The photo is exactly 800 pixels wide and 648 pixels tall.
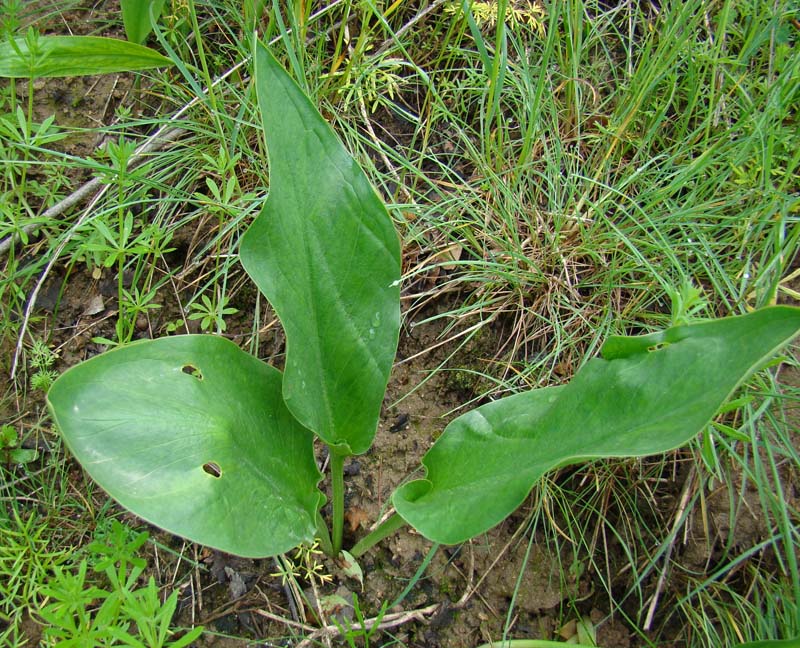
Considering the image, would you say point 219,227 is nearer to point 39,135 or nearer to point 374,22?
point 39,135

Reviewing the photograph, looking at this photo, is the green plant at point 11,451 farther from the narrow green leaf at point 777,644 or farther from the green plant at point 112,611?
the narrow green leaf at point 777,644

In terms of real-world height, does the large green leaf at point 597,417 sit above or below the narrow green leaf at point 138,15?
below

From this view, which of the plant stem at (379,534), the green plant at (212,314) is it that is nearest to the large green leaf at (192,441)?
the plant stem at (379,534)

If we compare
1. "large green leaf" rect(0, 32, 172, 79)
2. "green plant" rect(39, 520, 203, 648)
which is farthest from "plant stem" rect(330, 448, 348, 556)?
"large green leaf" rect(0, 32, 172, 79)

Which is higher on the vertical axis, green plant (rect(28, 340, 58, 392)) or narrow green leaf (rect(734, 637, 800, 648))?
narrow green leaf (rect(734, 637, 800, 648))

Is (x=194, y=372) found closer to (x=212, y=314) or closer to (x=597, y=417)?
(x=212, y=314)

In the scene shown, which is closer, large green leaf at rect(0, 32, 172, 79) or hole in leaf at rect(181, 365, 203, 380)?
hole in leaf at rect(181, 365, 203, 380)

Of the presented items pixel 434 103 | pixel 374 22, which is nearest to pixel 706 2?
pixel 434 103

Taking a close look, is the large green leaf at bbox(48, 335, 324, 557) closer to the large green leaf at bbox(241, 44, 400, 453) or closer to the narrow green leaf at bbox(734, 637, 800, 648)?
the large green leaf at bbox(241, 44, 400, 453)
